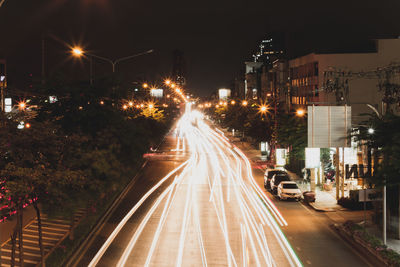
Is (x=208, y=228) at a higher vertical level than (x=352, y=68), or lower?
lower

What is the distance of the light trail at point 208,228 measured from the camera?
56.3 ft

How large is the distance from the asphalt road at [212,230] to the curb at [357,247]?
36 centimetres

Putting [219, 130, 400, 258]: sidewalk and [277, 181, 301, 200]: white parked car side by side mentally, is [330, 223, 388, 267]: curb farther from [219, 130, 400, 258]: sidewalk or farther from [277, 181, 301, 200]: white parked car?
[277, 181, 301, 200]: white parked car

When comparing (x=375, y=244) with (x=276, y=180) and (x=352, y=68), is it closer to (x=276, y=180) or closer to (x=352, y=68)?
(x=276, y=180)

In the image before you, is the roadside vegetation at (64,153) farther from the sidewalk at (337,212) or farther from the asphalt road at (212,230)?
the sidewalk at (337,212)

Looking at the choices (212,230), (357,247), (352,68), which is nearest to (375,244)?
(357,247)

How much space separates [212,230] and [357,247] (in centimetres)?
635

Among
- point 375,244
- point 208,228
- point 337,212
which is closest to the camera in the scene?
point 375,244

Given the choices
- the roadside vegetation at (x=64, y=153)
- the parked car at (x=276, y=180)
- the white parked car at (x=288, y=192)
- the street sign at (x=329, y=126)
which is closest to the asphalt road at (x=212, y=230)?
the white parked car at (x=288, y=192)

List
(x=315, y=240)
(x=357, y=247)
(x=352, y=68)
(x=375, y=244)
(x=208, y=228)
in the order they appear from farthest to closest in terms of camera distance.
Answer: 1. (x=352, y=68)
2. (x=208, y=228)
3. (x=315, y=240)
4. (x=357, y=247)
5. (x=375, y=244)

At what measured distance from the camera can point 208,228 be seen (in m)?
21.8

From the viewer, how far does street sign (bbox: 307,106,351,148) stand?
2592 cm

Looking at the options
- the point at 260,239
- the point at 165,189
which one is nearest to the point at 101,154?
the point at 260,239

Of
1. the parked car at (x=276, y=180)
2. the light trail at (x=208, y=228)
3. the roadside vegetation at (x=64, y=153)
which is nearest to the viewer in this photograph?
the roadside vegetation at (x=64, y=153)
